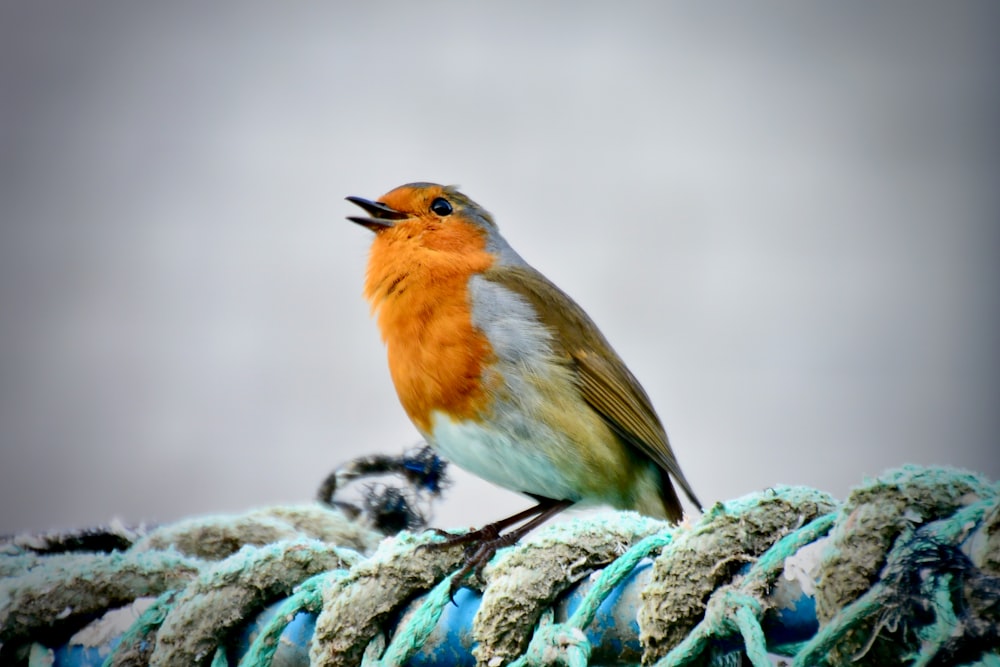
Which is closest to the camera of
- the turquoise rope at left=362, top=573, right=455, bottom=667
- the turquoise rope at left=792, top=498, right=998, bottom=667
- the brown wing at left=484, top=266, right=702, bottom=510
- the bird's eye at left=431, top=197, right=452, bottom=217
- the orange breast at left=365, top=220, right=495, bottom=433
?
the turquoise rope at left=792, top=498, right=998, bottom=667

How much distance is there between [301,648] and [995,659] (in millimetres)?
669

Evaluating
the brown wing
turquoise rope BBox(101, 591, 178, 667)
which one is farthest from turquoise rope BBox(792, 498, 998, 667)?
the brown wing

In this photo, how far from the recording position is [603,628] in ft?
2.89

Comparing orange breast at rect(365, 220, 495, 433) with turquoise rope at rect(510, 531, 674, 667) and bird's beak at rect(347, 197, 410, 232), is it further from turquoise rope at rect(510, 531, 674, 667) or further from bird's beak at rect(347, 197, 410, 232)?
turquoise rope at rect(510, 531, 674, 667)

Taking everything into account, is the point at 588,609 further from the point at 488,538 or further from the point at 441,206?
the point at 441,206

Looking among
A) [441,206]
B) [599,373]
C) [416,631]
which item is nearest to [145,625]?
[416,631]

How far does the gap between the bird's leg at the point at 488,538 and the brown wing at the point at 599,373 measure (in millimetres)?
220

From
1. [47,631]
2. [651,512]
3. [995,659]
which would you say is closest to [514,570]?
[995,659]

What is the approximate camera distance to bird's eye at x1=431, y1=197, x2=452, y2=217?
8.29 ft

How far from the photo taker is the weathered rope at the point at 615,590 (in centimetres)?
69

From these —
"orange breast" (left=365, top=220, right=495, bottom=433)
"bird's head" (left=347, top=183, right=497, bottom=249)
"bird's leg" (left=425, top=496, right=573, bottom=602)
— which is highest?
"bird's head" (left=347, top=183, right=497, bottom=249)

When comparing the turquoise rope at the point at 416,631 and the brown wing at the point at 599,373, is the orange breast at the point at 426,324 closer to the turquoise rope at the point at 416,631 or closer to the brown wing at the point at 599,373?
the brown wing at the point at 599,373

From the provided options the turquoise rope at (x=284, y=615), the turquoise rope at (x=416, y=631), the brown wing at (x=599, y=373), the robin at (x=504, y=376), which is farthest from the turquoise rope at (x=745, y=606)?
the brown wing at (x=599, y=373)

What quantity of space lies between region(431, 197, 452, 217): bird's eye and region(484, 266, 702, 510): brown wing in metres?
0.21
